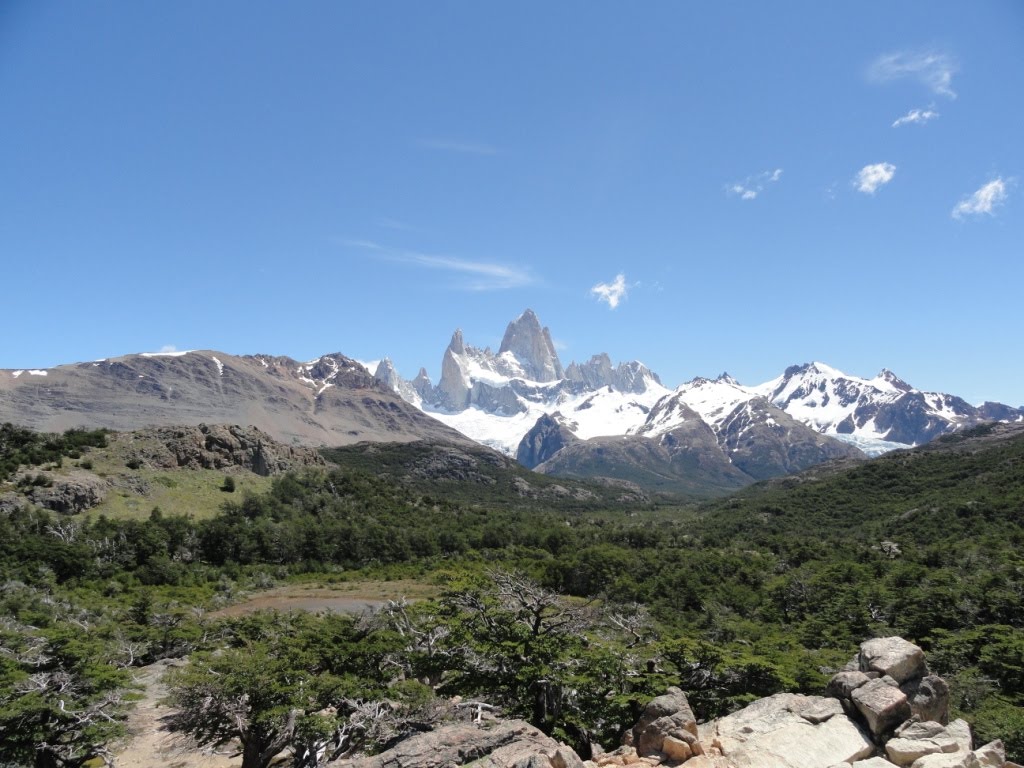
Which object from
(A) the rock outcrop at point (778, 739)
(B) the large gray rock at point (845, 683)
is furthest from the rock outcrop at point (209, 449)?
(B) the large gray rock at point (845, 683)

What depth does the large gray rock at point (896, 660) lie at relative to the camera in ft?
74.8

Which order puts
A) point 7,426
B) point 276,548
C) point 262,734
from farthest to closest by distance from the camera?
point 7,426 → point 276,548 → point 262,734

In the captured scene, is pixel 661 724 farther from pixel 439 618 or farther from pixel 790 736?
pixel 439 618

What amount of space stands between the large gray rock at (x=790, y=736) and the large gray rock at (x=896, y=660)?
2.90m

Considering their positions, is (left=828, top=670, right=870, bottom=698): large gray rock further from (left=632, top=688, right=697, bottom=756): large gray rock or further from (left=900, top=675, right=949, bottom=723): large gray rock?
(left=632, top=688, right=697, bottom=756): large gray rock

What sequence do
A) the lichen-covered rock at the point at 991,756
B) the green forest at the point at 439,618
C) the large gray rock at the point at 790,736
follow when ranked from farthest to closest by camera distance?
the green forest at the point at 439,618 < the large gray rock at the point at 790,736 < the lichen-covered rock at the point at 991,756

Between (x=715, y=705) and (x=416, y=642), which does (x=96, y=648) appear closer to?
(x=416, y=642)

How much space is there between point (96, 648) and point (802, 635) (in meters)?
59.3

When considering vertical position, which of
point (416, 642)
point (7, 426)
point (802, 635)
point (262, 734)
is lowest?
point (802, 635)

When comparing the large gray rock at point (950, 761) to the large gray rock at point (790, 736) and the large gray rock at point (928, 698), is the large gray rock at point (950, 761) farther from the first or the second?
the large gray rock at point (928, 698)

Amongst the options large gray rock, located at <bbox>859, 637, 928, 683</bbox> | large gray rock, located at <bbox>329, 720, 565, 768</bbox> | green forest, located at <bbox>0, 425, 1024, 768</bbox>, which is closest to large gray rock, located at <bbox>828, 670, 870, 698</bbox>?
large gray rock, located at <bbox>859, 637, 928, 683</bbox>

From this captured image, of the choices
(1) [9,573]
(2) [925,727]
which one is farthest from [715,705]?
(1) [9,573]

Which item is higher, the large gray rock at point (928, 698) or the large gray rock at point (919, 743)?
the large gray rock at point (919, 743)

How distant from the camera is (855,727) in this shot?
20.5 m
